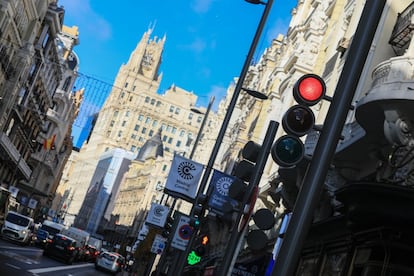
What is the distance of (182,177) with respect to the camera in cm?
2073

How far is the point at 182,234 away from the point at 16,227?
2377cm

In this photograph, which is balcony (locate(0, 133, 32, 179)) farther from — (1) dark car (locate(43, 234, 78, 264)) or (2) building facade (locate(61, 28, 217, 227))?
(2) building facade (locate(61, 28, 217, 227))

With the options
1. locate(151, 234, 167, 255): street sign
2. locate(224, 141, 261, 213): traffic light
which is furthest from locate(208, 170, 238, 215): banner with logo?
locate(151, 234, 167, 255): street sign

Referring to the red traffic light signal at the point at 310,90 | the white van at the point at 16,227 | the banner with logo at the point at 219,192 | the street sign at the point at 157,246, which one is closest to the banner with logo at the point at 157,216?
the street sign at the point at 157,246

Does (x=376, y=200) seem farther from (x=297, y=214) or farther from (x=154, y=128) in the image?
(x=154, y=128)

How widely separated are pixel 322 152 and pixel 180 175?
1466 centimetres

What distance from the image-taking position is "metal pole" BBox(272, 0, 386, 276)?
19.7 feet

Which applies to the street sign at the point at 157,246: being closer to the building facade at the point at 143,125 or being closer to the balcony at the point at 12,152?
the balcony at the point at 12,152

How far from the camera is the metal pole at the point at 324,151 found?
6.01 meters

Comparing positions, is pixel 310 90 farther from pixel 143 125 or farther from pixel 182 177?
pixel 143 125

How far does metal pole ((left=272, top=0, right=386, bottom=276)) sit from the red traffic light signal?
103cm

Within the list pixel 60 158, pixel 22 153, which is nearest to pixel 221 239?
pixel 22 153

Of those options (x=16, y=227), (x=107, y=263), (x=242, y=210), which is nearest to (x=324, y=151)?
(x=242, y=210)

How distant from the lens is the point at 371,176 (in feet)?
50.3
